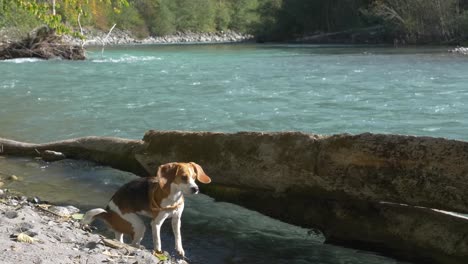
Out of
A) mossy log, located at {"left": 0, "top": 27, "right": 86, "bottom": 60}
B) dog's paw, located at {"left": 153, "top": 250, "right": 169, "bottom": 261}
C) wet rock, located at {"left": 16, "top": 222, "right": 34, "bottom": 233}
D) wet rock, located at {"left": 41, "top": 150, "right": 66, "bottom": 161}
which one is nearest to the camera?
wet rock, located at {"left": 16, "top": 222, "right": 34, "bottom": 233}

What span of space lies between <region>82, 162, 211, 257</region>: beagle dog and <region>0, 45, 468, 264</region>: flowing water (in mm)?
501

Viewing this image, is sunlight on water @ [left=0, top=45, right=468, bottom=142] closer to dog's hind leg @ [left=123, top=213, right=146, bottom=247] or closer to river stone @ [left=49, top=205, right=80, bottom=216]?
river stone @ [left=49, top=205, right=80, bottom=216]

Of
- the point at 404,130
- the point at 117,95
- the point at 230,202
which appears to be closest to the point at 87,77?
the point at 117,95

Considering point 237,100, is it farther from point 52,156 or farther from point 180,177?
point 180,177

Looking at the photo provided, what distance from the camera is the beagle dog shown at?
210 inches

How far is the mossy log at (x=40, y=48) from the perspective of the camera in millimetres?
36156

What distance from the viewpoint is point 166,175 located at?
5.37 meters

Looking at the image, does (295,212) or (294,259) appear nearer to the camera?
(294,259)

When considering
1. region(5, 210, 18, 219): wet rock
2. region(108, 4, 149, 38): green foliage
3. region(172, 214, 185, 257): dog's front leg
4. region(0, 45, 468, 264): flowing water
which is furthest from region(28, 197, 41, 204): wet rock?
region(108, 4, 149, 38): green foliage

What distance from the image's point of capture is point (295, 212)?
6438 mm

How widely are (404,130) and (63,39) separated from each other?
29426 mm

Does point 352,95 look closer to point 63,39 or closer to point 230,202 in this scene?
point 230,202

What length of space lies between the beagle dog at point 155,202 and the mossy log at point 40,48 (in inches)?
1275

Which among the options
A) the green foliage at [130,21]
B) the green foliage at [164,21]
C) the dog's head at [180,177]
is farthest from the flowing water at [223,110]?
the green foliage at [164,21]
